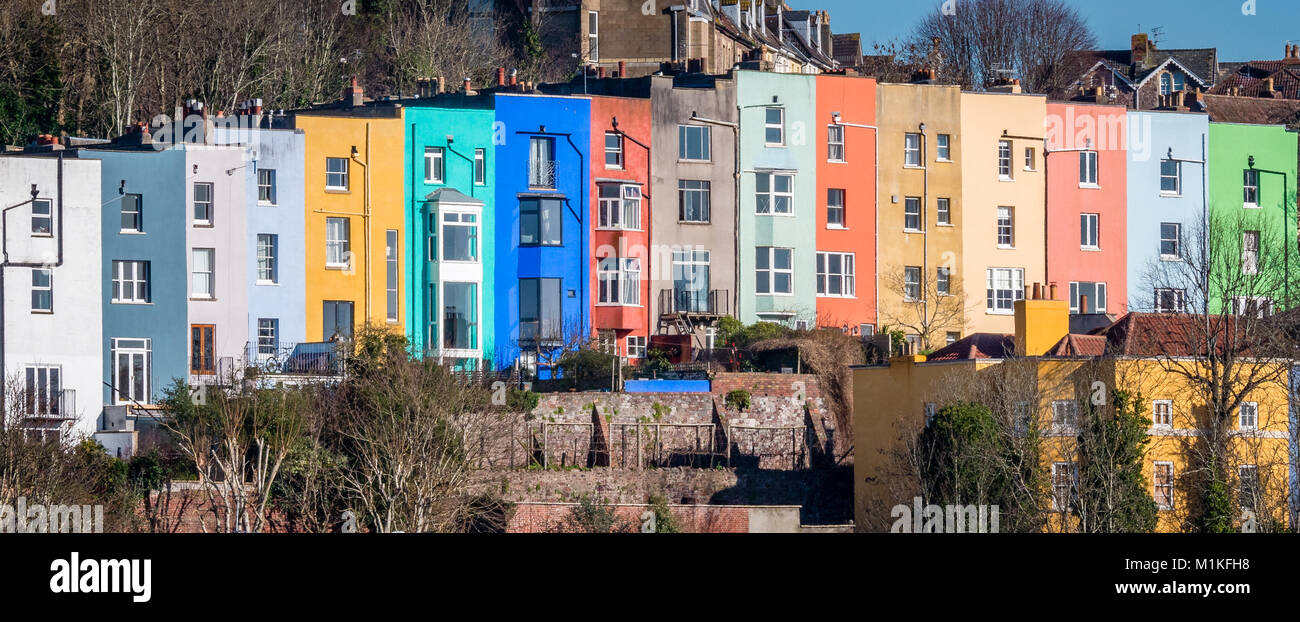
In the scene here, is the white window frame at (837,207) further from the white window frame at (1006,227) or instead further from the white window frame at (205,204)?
the white window frame at (205,204)

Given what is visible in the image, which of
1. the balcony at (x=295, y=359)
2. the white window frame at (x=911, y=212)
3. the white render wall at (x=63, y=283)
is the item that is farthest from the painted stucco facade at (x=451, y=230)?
the white window frame at (x=911, y=212)

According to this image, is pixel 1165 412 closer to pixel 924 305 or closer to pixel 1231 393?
pixel 1231 393

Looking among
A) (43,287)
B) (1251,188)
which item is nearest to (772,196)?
(1251,188)

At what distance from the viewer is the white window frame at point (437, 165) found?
54.8 m

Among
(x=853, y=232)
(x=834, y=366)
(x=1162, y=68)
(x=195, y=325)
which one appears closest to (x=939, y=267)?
(x=853, y=232)

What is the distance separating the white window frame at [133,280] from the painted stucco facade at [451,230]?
24.3ft

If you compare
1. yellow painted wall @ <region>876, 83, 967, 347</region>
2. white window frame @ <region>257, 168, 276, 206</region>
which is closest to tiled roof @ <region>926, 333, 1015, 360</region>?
yellow painted wall @ <region>876, 83, 967, 347</region>

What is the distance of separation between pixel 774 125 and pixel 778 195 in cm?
227

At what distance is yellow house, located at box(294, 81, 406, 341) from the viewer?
173 feet

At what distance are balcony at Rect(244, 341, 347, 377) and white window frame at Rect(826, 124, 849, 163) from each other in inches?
720

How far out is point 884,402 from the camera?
44625 mm

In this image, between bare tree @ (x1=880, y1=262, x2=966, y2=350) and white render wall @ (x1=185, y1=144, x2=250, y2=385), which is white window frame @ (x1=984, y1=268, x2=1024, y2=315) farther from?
white render wall @ (x1=185, y1=144, x2=250, y2=385)
